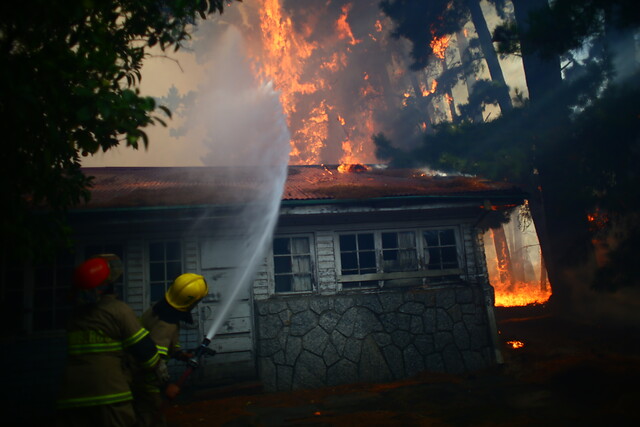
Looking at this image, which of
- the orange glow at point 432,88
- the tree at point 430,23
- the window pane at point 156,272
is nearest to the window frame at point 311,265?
the window pane at point 156,272

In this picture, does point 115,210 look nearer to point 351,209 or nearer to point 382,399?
point 351,209

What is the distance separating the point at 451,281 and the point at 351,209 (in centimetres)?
326

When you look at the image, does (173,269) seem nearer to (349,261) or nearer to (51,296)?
(51,296)

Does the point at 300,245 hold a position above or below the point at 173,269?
above

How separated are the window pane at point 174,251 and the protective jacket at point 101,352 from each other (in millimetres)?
5580

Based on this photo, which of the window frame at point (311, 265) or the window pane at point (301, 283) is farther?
the window pane at point (301, 283)

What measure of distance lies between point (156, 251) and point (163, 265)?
1.16 feet

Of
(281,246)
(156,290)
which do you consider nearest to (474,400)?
(281,246)

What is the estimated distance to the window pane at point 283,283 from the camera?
9.02 meters

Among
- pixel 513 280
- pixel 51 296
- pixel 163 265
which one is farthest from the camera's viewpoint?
pixel 513 280

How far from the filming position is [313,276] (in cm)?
908

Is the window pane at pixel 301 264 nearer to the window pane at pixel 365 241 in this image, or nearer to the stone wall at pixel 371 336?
the stone wall at pixel 371 336

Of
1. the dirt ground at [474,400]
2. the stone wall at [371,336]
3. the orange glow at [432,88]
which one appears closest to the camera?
the dirt ground at [474,400]

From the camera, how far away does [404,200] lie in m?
8.87
